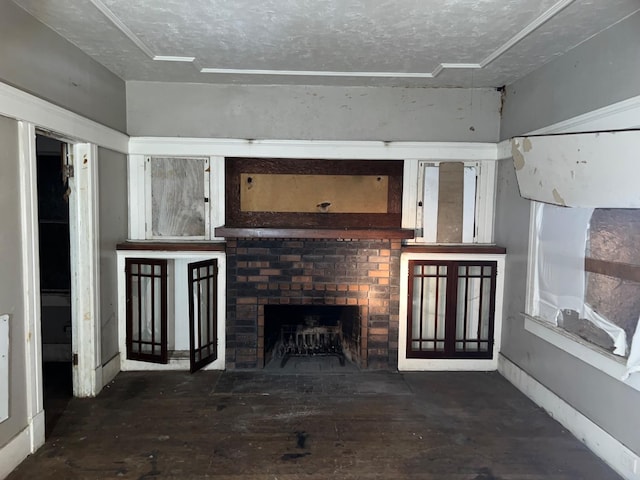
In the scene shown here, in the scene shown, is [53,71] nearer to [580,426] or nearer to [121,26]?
[121,26]

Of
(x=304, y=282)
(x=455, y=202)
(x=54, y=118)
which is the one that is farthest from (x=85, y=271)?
(x=455, y=202)

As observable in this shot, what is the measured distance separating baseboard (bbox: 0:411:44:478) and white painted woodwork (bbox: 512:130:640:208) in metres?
3.68

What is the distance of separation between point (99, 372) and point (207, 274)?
1.19 metres

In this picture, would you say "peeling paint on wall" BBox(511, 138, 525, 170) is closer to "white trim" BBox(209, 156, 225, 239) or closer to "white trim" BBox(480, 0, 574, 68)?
"white trim" BBox(480, 0, 574, 68)

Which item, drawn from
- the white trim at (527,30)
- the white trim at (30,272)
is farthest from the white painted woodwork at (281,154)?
the white trim at (30,272)

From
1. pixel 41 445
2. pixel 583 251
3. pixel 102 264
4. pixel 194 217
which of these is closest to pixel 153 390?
pixel 41 445

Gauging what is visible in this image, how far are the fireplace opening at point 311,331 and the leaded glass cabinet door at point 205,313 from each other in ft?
1.81

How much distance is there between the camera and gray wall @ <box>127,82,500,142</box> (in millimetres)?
3857

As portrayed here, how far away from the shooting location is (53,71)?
9.07 feet

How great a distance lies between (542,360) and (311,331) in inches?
85.6

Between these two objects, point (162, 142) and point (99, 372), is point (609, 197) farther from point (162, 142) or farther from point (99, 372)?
point (99, 372)

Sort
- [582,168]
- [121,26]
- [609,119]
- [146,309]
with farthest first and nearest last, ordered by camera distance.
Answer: [146,309], [121,26], [609,119], [582,168]

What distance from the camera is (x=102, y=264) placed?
11.4 ft

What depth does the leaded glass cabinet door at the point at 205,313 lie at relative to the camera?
12.2 feet
